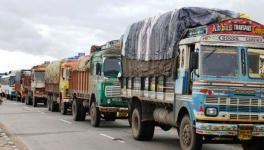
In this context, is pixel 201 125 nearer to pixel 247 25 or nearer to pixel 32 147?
pixel 247 25

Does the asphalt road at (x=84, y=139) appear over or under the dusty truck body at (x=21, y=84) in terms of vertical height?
under

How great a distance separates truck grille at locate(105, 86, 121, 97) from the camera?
2175 cm

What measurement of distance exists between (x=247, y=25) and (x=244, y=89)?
1.46m

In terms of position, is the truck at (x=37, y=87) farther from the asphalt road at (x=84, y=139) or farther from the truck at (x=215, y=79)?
the truck at (x=215, y=79)

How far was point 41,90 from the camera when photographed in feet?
146

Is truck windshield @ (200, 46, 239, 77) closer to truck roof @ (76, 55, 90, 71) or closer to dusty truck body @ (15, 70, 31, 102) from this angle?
truck roof @ (76, 55, 90, 71)

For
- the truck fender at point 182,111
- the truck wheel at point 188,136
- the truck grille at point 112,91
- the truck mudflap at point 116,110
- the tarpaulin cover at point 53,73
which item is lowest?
the truck wheel at point 188,136

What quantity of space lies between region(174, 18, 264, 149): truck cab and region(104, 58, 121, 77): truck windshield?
9.11 meters

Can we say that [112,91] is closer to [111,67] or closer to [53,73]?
[111,67]

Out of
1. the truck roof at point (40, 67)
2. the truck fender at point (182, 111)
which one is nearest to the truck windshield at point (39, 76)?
the truck roof at point (40, 67)

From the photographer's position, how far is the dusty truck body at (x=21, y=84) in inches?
2087

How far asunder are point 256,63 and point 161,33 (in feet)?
11.3

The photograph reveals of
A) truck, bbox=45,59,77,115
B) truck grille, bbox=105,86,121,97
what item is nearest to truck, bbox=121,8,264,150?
truck grille, bbox=105,86,121,97

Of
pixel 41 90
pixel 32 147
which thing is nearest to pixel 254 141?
pixel 32 147
